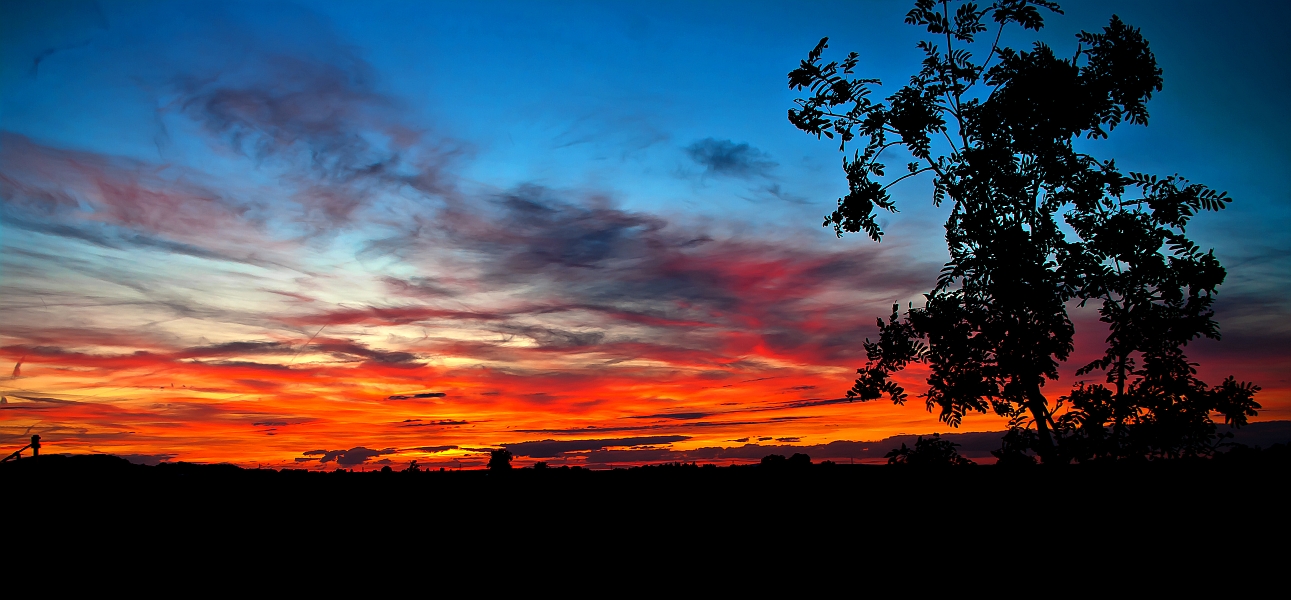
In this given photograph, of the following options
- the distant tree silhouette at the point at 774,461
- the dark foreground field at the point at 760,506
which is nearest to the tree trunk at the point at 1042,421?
the dark foreground field at the point at 760,506

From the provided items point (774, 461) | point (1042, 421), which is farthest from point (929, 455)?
point (774, 461)

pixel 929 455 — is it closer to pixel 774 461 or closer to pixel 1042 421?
pixel 1042 421

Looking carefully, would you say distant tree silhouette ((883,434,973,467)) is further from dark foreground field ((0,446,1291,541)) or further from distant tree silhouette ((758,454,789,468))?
distant tree silhouette ((758,454,789,468))

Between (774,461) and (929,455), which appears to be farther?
(774,461)

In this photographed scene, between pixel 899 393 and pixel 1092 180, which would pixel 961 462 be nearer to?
pixel 899 393

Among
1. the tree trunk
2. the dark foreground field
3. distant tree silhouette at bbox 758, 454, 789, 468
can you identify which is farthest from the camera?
distant tree silhouette at bbox 758, 454, 789, 468

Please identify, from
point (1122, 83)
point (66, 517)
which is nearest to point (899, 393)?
point (1122, 83)

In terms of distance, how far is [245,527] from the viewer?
18.0 meters

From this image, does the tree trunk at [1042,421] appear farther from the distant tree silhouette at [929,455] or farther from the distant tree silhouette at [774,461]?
the distant tree silhouette at [774,461]

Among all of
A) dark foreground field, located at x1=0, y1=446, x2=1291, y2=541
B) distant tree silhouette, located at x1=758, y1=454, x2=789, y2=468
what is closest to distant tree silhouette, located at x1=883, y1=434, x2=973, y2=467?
dark foreground field, located at x1=0, y1=446, x2=1291, y2=541

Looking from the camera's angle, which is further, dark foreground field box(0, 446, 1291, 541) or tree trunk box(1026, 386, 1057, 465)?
tree trunk box(1026, 386, 1057, 465)

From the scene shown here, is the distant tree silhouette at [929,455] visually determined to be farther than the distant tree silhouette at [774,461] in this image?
No

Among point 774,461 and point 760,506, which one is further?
point 774,461

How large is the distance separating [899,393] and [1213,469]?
284 inches
